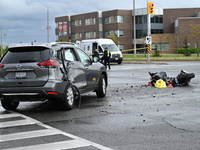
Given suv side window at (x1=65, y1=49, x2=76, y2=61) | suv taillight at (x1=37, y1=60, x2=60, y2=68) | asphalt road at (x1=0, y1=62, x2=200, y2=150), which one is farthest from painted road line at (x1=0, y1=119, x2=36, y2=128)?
suv side window at (x1=65, y1=49, x2=76, y2=61)

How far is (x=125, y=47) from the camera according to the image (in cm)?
8594

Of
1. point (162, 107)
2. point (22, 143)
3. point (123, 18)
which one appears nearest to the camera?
point (22, 143)

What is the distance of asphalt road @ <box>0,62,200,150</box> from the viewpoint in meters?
6.42

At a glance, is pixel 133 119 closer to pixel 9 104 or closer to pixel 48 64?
pixel 48 64

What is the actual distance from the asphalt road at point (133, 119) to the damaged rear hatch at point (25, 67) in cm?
84

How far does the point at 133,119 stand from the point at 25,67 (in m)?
2.87

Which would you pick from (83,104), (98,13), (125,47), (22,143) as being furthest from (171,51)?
(22,143)

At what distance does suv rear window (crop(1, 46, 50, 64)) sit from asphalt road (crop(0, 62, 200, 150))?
1334 millimetres

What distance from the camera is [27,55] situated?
9.53 metres

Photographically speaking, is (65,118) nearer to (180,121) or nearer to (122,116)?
(122,116)

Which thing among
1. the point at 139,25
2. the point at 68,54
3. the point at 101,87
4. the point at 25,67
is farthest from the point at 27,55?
the point at 139,25

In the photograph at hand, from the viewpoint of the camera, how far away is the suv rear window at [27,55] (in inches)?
371

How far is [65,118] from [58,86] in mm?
935

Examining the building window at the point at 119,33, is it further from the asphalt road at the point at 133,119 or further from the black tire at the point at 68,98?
the black tire at the point at 68,98
